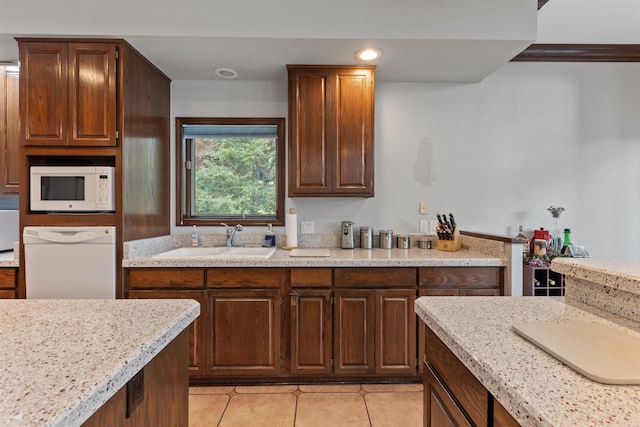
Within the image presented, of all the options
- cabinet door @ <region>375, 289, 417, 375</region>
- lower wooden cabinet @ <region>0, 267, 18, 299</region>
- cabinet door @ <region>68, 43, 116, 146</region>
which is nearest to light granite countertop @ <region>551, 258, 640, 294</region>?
cabinet door @ <region>375, 289, 417, 375</region>

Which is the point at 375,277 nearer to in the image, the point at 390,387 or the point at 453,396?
the point at 390,387

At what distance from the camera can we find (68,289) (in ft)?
6.59

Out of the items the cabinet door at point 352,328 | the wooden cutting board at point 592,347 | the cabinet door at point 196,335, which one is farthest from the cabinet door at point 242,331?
the wooden cutting board at point 592,347

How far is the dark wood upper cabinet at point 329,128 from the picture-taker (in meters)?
2.42

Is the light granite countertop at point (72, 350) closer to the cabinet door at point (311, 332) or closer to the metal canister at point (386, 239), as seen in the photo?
the cabinet door at point (311, 332)

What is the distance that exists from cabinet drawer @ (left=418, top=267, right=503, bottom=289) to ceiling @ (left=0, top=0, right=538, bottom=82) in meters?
1.48

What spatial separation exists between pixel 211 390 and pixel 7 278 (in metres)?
1.47

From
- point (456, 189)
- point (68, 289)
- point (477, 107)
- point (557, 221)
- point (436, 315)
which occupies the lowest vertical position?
point (68, 289)

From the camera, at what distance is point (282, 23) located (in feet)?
6.61

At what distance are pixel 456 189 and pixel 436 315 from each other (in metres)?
2.08

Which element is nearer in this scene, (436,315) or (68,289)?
(436,315)

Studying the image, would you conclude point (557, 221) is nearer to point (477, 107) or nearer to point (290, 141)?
point (477, 107)

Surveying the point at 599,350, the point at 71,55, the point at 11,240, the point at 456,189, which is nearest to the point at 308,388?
the point at 599,350

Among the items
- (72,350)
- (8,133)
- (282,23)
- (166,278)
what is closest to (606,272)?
(72,350)
